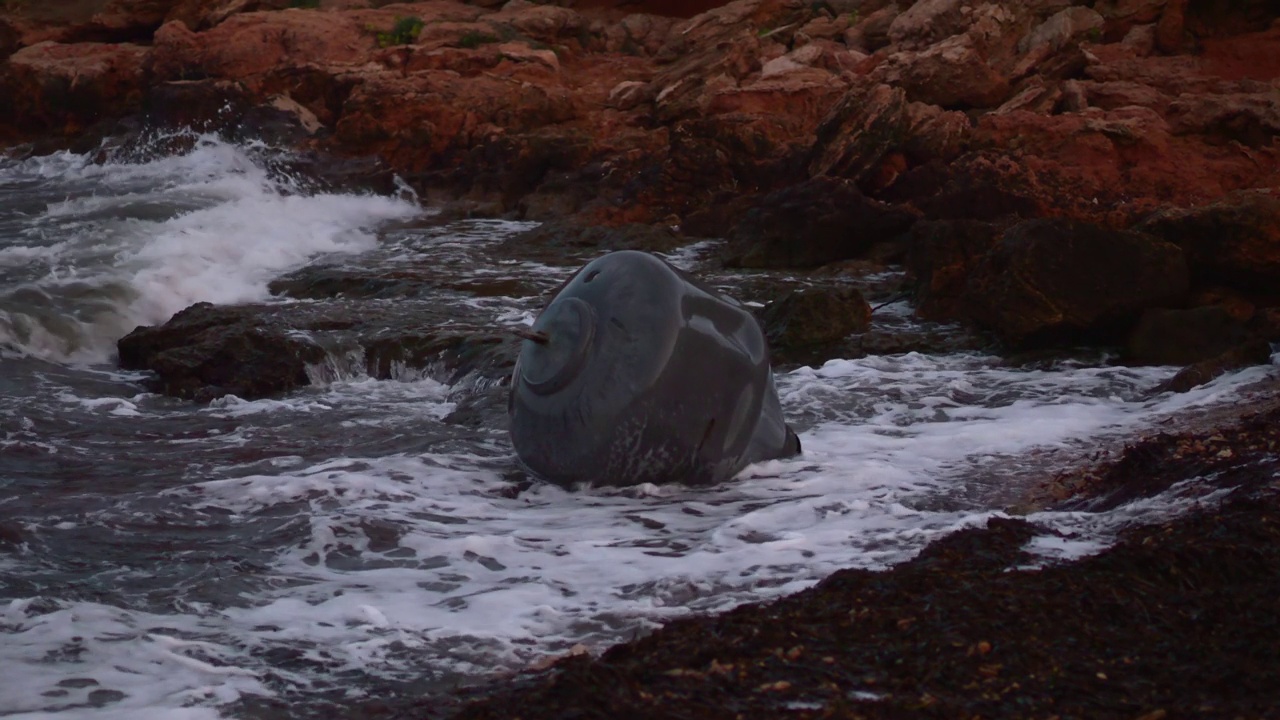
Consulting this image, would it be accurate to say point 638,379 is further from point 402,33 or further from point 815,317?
point 402,33

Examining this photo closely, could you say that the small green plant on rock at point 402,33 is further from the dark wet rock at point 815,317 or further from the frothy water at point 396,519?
the dark wet rock at point 815,317

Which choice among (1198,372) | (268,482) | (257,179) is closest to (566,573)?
(268,482)

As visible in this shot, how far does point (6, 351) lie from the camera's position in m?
8.72

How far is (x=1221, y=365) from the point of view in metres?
6.96

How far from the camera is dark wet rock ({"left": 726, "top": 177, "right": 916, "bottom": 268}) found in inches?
441

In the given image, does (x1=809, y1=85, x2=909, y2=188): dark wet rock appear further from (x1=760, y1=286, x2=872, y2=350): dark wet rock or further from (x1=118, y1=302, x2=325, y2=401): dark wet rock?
(x1=118, y1=302, x2=325, y2=401): dark wet rock

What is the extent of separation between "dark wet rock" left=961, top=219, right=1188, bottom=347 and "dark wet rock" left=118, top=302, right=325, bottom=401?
4081 mm

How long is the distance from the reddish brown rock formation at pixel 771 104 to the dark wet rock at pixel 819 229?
0.08ft

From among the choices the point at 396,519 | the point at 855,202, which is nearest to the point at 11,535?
the point at 396,519

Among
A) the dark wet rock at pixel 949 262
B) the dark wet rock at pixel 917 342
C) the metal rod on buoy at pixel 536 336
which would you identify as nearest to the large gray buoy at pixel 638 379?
the metal rod on buoy at pixel 536 336

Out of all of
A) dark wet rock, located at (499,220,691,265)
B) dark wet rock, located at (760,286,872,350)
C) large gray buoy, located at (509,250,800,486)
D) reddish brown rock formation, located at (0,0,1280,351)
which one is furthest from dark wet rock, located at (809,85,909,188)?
large gray buoy, located at (509,250,800,486)

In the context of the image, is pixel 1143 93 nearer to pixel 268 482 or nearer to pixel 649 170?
pixel 649 170

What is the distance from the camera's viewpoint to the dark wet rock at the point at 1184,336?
25.0 ft

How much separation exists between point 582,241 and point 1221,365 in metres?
6.64
